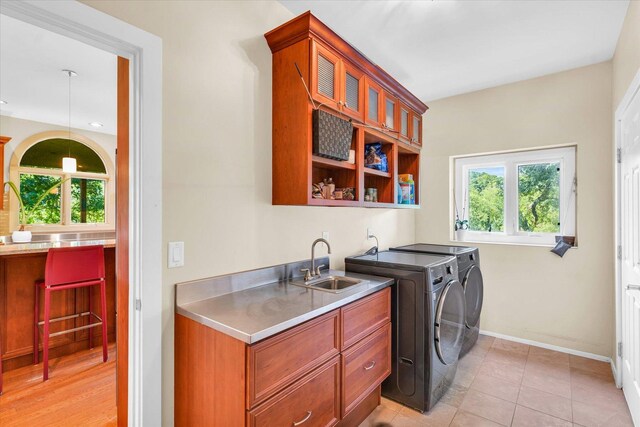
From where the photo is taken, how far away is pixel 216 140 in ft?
5.39

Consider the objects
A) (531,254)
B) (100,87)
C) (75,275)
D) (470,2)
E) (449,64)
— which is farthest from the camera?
(100,87)

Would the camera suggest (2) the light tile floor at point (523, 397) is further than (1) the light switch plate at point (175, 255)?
Yes

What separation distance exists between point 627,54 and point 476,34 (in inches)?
35.8

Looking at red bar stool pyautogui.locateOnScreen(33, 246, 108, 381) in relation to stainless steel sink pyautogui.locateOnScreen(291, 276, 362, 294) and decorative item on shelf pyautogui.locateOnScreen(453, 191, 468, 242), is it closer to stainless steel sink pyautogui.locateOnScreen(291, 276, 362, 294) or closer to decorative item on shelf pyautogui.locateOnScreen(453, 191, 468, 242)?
stainless steel sink pyautogui.locateOnScreen(291, 276, 362, 294)

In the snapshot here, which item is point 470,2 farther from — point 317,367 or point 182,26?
point 317,367

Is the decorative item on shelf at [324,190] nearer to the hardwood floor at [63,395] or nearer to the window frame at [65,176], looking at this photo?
the hardwood floor at [63,395]

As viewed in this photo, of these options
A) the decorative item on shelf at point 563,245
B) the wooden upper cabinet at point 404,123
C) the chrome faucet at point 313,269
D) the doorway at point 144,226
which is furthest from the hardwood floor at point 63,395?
the decorative item on shelf at point 563,245

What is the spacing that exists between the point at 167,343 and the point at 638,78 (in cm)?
275

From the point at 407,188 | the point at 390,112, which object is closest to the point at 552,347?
the point at 407,188

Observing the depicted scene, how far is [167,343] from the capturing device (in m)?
1.46

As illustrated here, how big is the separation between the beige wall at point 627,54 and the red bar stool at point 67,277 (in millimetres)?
3894

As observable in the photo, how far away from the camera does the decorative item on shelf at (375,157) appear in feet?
8.00

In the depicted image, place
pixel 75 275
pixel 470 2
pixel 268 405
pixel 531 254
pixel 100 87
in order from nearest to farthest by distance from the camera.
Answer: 1. pixel 268 405
2. pixel 470 2
3. pixel 75 275
4. pixel 531 254
5. pixel 100 87

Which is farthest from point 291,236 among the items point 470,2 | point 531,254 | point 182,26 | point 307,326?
point 531,254
